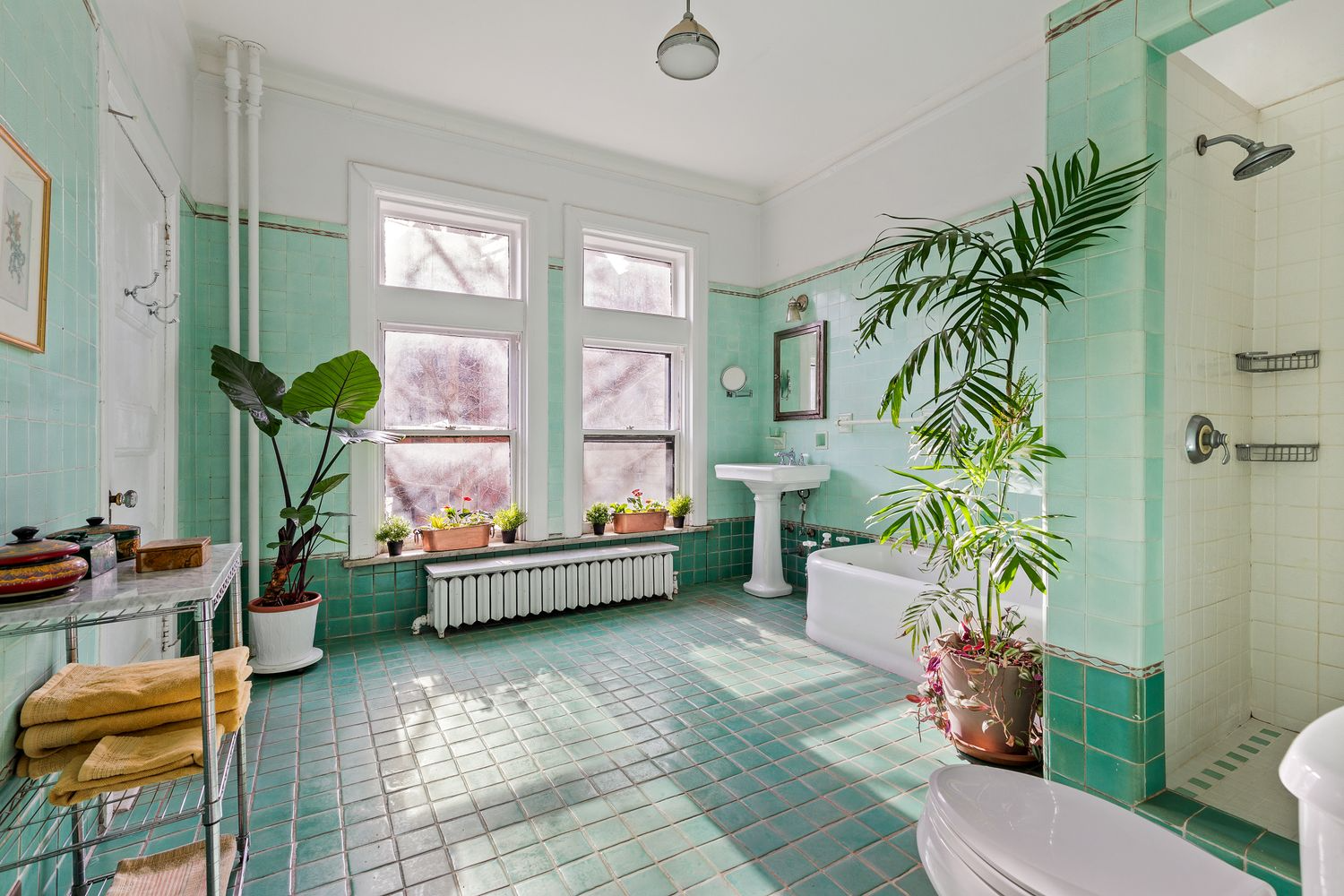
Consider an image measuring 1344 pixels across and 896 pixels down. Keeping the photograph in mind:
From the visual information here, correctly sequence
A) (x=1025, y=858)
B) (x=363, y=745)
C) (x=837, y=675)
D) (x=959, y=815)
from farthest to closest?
(x=837, y=675), (x=363, y=745), (x=959, y=815), (x=1025, y=858)

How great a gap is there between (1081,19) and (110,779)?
314 centimetres

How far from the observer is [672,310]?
16.7 feet

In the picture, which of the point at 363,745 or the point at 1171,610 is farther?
the point at 363,745

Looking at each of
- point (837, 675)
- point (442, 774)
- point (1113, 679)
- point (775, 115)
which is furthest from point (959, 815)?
point (775, 115)

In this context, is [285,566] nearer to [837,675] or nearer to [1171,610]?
[837,675]

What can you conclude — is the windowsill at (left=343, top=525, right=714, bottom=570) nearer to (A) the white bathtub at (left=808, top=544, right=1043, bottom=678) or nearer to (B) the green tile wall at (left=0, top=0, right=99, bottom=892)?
(A) the white bathtub at (left=808, top=544, right=1043, bottom=678)

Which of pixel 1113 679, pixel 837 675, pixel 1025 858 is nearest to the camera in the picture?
pixel 1025 858

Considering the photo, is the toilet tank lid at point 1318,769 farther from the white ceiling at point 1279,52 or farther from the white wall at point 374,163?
the white wall at point 374,163

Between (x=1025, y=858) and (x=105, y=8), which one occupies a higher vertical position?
(x=105, y=8)

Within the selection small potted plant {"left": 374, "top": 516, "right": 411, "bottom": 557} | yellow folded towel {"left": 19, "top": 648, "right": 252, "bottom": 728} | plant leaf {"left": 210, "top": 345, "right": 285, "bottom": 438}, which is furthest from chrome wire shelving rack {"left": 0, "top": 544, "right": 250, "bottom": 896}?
small potted plant {"left": 374, "top": 516, "right": 411, "bottom": 557}

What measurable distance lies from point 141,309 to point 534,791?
2.48 metres

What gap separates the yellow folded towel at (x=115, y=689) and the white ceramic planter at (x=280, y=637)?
162 cm

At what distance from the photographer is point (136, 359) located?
8.51 feet

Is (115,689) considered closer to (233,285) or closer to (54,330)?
(54,330)
